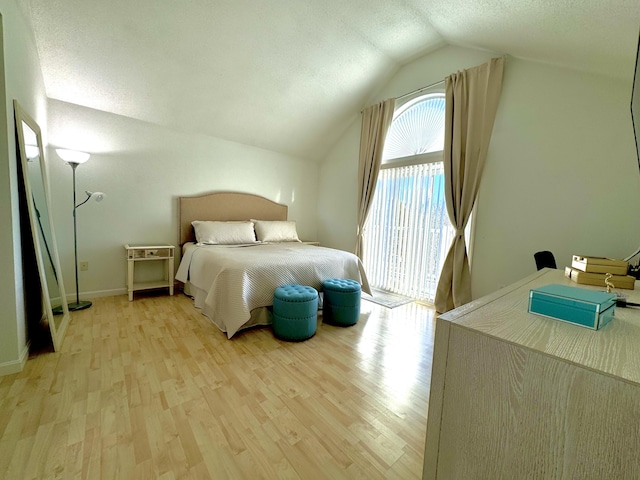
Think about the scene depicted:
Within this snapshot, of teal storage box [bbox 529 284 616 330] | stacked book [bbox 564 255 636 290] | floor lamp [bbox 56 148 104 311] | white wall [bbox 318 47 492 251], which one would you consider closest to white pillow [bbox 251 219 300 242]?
white wall [bbox 318 47 492 251]

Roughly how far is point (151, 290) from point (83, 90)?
2.33m

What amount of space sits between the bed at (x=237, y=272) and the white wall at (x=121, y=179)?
9.8 inches

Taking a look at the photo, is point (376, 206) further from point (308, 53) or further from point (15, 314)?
point (15, 314)

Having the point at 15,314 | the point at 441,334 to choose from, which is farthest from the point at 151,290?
the point at 441,334

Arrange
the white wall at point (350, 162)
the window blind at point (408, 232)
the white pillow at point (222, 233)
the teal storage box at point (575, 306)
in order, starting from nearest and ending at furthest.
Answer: the teal storage box at point (575, 306) → the white wall at point (350, 162) → the window blind at point (408, 232) → the white pillow at point (222, 233)

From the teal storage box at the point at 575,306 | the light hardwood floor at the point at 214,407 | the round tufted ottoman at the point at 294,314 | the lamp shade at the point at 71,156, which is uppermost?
the lamp shade at the point at 71,156

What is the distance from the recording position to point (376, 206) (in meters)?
3.97

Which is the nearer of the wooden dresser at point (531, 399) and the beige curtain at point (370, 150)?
the wooden dresser at point (531, 399)

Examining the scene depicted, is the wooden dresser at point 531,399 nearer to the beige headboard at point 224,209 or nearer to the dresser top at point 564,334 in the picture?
the dresser top at point 564,334

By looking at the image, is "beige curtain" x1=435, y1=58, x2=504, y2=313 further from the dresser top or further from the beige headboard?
the beige headboard

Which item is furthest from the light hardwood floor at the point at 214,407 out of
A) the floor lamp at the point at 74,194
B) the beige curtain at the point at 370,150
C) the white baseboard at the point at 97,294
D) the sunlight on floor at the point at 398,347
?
the beige curtain at the point at 370,150

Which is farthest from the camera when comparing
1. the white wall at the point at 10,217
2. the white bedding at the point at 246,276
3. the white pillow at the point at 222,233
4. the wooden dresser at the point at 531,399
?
the white pillow at the point at 222,233

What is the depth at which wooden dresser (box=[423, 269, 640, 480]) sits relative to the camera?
45cm

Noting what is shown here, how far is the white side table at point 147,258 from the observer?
296 cm
